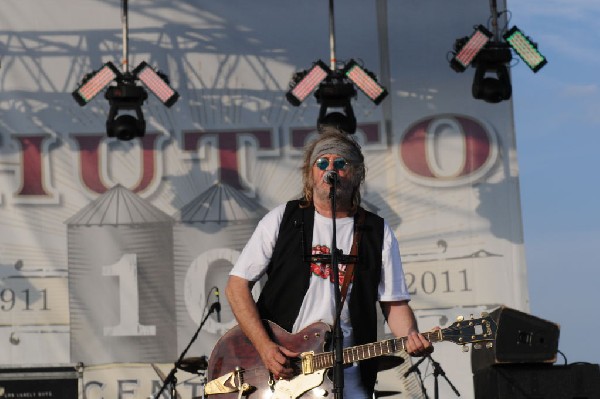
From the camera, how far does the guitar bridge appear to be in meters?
4.52

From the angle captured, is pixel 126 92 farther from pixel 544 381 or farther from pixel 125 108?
pixel 544 381

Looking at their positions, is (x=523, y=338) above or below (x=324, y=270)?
below

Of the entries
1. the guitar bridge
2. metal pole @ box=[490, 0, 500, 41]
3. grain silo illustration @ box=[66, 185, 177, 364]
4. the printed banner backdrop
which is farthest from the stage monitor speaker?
grain silo illustration @ box=[66, 185, 177, 364]

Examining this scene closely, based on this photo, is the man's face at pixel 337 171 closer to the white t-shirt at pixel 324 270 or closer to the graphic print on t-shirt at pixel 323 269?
the white t-shirt at pixel 324 270

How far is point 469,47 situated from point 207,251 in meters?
3.10

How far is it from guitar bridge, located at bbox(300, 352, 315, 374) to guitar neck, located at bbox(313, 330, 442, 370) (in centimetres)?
1

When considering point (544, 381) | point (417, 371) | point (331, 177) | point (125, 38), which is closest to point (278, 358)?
point (331, 177)

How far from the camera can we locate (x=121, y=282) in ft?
33.1

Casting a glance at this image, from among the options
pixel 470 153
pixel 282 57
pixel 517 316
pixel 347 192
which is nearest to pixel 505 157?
pixel 470 153

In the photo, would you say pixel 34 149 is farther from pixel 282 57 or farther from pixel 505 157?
pixel 505 157

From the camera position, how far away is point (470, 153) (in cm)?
1038

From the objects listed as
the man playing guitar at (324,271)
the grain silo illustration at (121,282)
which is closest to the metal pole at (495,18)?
the grain silo illustration at (121,282)

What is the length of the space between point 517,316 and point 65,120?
504 centimetres

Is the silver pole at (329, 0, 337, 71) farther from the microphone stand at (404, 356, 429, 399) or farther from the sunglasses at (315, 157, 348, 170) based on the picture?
the sunglasses at (315, 157, 348, 170)
